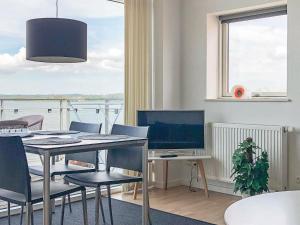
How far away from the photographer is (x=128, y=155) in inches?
132

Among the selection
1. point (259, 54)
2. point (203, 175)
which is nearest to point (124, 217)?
point (203, 175)

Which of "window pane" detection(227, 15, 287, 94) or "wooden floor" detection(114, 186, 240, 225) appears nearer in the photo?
"wooden floor" detection(114, 186, 240, 225)

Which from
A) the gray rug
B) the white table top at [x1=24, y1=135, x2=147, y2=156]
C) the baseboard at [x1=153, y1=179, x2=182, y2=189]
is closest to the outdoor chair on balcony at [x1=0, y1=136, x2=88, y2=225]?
the white table top at [x1=24, y1=135, x2=147, y2=156]

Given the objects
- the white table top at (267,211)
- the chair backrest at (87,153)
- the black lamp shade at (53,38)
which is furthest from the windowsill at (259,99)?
the white table top at (267,211)

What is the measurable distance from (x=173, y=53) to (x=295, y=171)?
1.98m

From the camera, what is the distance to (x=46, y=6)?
4.25 metres

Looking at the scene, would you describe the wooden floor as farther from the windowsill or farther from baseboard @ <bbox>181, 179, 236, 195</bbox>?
the windowsill

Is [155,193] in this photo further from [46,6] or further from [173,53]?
[46,6]

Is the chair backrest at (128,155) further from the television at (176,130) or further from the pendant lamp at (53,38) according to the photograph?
the television at (176,130)

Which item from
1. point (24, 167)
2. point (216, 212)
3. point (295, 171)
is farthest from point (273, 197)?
point (295, 171)

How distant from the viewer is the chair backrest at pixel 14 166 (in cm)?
245

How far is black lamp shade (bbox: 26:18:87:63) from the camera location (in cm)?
289

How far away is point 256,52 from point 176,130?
1308mm

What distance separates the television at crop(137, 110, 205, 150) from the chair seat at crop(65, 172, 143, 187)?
4.20 feet
